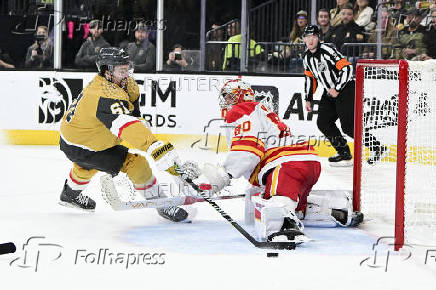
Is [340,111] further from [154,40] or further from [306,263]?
[306,263]

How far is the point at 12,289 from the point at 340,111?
4.13m

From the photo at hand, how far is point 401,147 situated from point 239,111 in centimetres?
74

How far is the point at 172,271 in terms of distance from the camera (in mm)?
3143

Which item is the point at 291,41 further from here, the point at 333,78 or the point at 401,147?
the point at 401,147

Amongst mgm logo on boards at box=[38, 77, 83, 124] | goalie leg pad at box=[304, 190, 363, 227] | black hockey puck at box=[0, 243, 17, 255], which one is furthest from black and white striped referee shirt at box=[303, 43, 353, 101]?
black hockey puck at box=[0, 243, 17, 255]

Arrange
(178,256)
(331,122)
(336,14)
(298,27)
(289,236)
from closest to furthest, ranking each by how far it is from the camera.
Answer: (178,256)
(289,236)
(331,122)
(336,14)
(298,27)

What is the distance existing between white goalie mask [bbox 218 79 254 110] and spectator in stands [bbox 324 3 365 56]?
3.83 m

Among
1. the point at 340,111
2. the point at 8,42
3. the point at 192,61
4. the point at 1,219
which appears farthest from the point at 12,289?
the point at 8,42

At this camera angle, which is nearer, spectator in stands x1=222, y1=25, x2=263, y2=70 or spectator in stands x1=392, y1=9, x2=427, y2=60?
spectator in stands x1=392, y1=9, x2=427, y2=60

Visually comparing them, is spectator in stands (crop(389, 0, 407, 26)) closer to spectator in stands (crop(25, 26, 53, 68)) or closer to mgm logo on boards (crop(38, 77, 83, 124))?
mgm logo on boards (crop(38, 77, 83, 124))

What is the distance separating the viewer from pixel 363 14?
24.6 ft

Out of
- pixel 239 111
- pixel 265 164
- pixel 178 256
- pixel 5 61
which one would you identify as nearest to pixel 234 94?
pixel 239 111

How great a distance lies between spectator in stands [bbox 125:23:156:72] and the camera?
7.75 meters

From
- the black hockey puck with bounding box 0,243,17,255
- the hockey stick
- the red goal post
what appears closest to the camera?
the black hockey puck with bounding box 0,243,17,255
